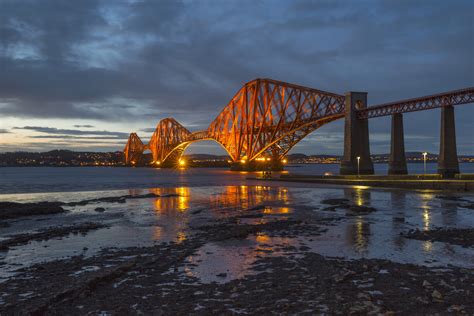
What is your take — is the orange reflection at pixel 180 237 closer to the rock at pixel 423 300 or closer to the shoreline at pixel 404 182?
the rock at pixel 423 300

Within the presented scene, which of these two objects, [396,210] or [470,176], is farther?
[470,176]

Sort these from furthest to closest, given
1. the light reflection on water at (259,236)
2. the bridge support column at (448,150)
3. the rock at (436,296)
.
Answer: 1. the bridge support column at (448,150)
2. the light reflection on water at (259,236)
3. the rock at (436,296)

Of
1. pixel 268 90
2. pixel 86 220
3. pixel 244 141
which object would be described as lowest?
pixel 86 220

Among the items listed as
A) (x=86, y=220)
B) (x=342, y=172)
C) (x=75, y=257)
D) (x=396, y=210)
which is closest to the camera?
(x=75, y=257)

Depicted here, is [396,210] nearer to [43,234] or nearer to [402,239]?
[402,239]

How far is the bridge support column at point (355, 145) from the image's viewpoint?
60.6 meters

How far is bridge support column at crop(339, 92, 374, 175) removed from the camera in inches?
2384

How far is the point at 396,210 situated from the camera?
24984 mm

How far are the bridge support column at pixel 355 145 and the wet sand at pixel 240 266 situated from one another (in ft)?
131

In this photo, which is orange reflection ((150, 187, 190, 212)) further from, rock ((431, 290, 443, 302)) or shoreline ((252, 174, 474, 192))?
shoreline ((252, 174, 474, 192))

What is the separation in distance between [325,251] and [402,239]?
384 cm

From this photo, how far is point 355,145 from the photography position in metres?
60.8

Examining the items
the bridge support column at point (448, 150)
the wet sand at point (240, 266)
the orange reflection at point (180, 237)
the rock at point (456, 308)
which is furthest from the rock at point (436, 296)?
the bridge support column at point (448, 150)

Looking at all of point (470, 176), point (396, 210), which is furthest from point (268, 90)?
point (396, 210)
